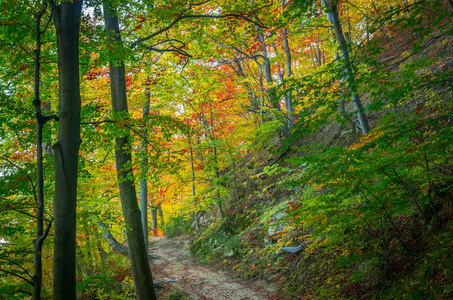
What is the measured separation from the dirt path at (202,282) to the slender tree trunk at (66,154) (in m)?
4.97

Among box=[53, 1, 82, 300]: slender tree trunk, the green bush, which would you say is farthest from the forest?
the green bush

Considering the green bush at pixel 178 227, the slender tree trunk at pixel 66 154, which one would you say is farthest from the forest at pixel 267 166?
the green bush at pixel 178 227

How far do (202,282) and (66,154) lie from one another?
7.10m

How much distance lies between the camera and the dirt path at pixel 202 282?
7.39 metres

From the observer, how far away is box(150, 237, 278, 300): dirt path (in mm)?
7387

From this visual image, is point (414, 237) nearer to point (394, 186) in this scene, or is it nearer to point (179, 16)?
point (394, 186)

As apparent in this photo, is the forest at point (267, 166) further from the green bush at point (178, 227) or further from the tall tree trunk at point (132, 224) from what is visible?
the green bush at point (178, 227)

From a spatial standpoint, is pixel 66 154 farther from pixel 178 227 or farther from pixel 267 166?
pixel 178 227

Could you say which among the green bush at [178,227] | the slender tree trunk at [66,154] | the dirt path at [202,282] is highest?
the slender tree trunk at [66,154]

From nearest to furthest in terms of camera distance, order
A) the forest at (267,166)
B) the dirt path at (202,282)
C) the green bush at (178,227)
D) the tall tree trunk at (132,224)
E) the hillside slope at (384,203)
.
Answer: the hillside slope at (384,203), the forest at (267,166), the tall tree trunk at (132,224), the dirt path at (202,282), the green bush at (178,227)

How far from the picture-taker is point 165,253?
14609mm

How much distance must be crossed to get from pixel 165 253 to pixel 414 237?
12912 mm

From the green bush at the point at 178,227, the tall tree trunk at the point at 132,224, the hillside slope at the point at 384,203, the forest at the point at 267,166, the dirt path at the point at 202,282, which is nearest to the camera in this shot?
the hillside slope at the point at 384,203

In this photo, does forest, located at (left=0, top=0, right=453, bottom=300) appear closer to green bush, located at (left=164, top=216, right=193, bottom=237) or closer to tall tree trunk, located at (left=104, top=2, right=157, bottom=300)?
tall tree trunk, located at (left=104, top=2, right=157, bottom=300)
